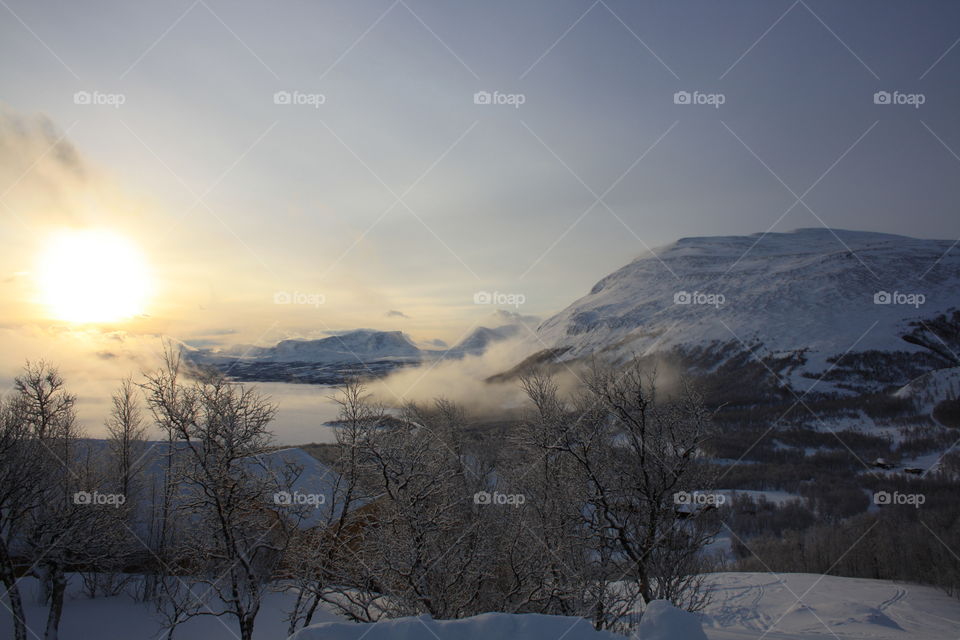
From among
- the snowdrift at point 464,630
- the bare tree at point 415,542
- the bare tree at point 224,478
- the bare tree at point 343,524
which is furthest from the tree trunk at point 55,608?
the snowdrift at point 464,630

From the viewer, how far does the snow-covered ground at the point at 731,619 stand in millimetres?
7273

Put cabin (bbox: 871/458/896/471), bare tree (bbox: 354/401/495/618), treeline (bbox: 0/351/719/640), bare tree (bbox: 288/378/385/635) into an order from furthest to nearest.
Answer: cabin (bbox: 871/458/896/471) → bare tree (bbox: 288/378/385/635) → treeline (bbox: 0/351/719/640) → bare tree (bbox: 354/401/495/618)

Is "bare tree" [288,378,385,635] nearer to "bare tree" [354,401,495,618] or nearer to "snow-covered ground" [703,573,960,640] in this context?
"bare tree" [354,401,495,618]

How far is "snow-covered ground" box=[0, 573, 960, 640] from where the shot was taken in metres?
7.27

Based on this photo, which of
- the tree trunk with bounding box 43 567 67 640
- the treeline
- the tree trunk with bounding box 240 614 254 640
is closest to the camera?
the tree trunk with bounding box 240 614 254 640

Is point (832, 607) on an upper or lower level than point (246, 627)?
lower

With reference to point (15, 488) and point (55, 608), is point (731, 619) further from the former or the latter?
point (15, 488)

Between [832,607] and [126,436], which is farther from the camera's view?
[832,607]

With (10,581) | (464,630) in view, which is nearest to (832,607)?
(464,630)

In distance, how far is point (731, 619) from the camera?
54.4m

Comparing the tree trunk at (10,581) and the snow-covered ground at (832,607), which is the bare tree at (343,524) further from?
the snow-covered ground at (832,607)

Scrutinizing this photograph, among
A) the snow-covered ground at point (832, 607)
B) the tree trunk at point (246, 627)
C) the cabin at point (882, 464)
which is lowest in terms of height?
the snow-covered ground at point (832, 607)

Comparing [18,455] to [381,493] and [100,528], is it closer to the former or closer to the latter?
[100,528]

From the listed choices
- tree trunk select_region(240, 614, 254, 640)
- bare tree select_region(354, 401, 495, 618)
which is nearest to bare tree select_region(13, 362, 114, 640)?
tree trunk select_region(240, 614, 254, 640)
